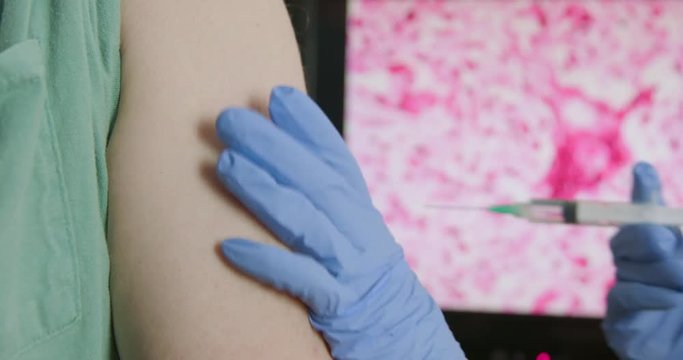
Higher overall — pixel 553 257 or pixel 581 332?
pixel 553 257

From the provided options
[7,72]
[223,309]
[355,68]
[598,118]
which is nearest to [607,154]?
[598,118]

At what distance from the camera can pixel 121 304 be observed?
593mm

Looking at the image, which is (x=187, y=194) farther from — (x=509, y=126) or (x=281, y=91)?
(x=509, y=126)

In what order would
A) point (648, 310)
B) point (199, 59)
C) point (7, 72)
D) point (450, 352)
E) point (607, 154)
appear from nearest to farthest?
1. point (7, 72)
2. point (199, 59)
3. point (450, 352)
4. point (648, 310)
5. point (607, 154)

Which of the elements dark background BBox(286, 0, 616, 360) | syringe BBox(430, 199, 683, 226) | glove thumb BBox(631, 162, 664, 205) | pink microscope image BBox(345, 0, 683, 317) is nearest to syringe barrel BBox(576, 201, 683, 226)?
syringe BBox(430, 199, 683, 226)

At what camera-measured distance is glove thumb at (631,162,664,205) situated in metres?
1.34

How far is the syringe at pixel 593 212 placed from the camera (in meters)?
1.17

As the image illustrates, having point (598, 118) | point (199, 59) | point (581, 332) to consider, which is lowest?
point (581, 332)

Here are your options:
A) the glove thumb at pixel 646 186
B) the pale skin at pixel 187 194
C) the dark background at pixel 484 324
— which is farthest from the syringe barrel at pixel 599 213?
the pale skin at pixel 187 194

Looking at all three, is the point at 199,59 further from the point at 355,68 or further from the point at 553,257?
the point at 553,257

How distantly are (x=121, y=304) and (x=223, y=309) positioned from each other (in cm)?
10

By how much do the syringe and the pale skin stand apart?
0.65m

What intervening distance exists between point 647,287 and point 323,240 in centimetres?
97

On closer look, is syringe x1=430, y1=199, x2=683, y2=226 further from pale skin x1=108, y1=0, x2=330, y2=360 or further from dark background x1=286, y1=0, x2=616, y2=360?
pale skin x1=108, y1=0, x2=330, y2=360
